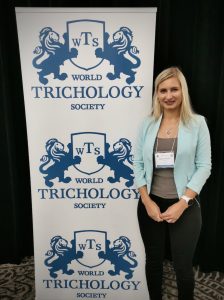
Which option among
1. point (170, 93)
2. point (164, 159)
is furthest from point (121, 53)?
point (164, 159)

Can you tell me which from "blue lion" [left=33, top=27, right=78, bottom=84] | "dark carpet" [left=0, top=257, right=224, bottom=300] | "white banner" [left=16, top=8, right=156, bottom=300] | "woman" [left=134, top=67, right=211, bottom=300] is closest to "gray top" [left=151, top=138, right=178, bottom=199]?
"woman" [left=134, top=67, right=211, bottom=300]

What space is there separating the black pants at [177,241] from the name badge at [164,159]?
0.64 feet

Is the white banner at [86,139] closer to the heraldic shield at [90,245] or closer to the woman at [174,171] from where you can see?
the heraldic shield at [90,245]

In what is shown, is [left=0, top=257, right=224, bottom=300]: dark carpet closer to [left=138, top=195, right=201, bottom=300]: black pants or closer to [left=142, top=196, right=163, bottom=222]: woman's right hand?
[left=138, top=195, right=201, bottom=300]: black pants

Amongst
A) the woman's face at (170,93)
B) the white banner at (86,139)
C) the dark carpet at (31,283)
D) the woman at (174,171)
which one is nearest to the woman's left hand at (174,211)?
the woman at (174,171)

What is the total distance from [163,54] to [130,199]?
1064 mm

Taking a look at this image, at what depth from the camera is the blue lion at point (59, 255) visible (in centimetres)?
215

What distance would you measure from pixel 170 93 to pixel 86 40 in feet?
1.98

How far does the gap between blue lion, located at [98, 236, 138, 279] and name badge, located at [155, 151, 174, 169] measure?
2.27 feet

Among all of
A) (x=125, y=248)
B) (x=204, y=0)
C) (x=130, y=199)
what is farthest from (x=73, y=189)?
Answer: (x=204, y=0)

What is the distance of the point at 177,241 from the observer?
1.73 meters

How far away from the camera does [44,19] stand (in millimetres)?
1849

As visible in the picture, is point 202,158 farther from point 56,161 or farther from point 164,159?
point 56,161

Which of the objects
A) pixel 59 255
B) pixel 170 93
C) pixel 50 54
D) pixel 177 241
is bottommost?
pixel 59 255
